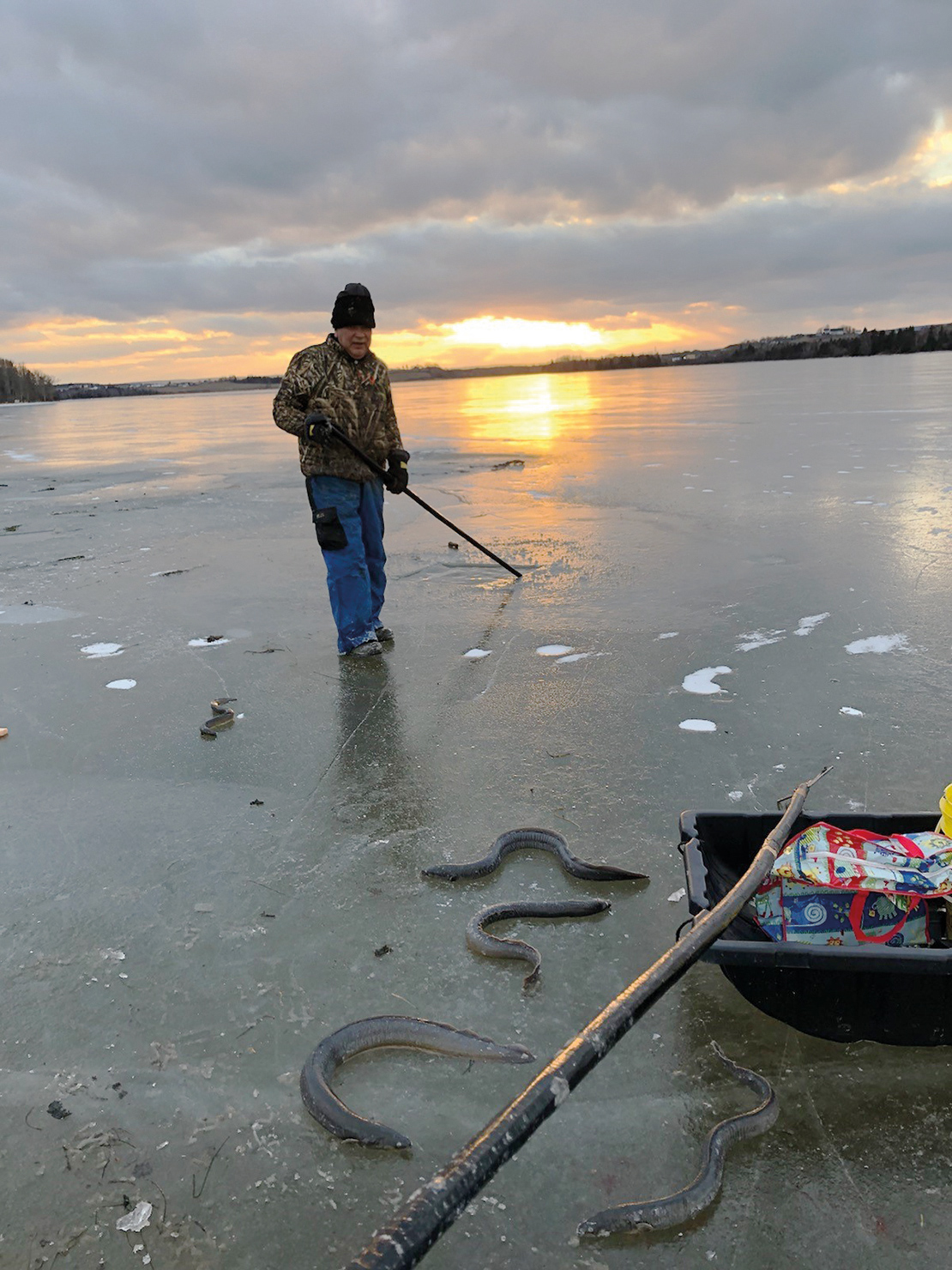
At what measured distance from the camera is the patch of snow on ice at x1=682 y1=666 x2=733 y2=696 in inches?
178

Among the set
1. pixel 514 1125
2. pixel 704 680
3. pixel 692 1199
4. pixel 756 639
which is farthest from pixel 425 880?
pixel 756 639

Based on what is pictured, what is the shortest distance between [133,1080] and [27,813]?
1.78 meters

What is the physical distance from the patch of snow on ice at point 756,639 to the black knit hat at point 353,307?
305 cm

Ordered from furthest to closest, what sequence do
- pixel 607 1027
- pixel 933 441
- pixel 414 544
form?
pixel 933 441, pixel 414 544, pixel 607 1027

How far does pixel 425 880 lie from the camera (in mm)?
3010

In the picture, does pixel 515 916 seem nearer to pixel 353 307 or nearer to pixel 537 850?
pixel 537 850

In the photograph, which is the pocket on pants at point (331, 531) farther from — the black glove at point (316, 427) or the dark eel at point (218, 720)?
the dark eel at point (218, 720)

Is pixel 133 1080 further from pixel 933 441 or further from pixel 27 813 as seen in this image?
pixel 933 441

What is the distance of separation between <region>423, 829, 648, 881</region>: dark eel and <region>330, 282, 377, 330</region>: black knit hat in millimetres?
3485

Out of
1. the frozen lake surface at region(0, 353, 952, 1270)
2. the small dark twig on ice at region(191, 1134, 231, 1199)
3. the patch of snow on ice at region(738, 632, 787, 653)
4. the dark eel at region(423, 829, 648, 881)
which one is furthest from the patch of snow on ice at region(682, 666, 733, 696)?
the small dark twig on ice at region(191, 1134, 231, 1199)

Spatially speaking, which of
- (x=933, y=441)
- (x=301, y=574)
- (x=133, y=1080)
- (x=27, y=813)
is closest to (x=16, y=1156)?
(x=133, y=1080)

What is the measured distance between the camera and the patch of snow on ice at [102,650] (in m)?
5.58

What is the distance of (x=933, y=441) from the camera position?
14438mm

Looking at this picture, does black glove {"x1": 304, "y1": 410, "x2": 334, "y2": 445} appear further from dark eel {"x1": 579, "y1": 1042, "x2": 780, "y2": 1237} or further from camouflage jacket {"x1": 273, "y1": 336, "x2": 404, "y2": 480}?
dark eel {"x1": 579, "y1": 1042, "x2": 780, "y2": 1237}
